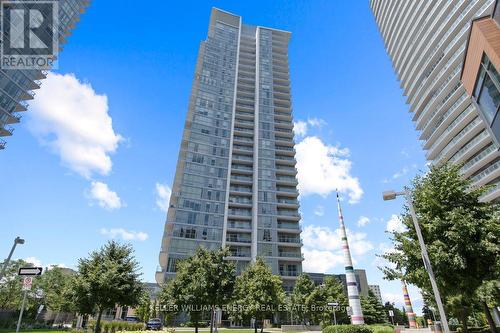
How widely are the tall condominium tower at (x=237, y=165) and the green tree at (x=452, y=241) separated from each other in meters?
39.0

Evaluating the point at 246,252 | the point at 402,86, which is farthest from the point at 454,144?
the point at 246,252

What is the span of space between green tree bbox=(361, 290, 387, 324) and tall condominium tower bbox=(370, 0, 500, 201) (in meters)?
26.6

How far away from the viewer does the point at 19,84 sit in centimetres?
5447

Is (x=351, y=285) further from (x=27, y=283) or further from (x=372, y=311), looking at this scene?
(x=27, y=283)

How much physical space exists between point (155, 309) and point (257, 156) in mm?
42766

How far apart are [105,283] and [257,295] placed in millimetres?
16612

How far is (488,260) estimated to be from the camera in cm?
1476

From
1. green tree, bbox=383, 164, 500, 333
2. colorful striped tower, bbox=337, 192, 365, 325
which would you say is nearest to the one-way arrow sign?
green tree, bbox=383, 164, 500, 333

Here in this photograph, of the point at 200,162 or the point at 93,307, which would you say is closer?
the point at 93,307

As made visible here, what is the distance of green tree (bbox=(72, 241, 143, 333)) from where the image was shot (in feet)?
66.5

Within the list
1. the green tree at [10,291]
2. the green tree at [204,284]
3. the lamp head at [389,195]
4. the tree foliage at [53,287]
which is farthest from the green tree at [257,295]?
the green tree at [10,291]

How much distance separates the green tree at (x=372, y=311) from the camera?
165ft

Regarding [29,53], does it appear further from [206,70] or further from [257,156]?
[257,156]

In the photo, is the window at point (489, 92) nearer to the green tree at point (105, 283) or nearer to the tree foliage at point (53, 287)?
the green tree at point (105, 283)
